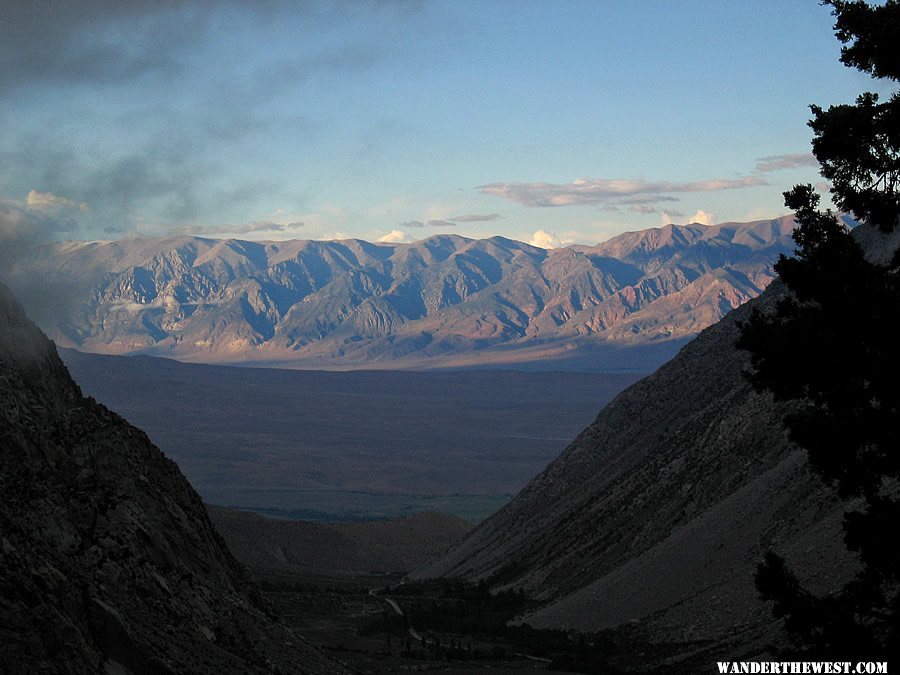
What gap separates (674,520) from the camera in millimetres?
43469

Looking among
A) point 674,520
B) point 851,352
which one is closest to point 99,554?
point 851,352

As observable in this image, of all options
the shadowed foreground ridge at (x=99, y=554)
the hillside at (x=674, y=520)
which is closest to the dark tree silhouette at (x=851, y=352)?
the shadowed foreground ridge at (x=99, y=554)

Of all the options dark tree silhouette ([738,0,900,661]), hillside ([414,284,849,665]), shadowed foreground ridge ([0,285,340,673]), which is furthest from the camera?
hillside ([414,284,849,665])

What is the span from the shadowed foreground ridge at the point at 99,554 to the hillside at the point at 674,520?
10513mm

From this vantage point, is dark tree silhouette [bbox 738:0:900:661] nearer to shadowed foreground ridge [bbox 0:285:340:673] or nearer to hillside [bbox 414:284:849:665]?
shadowed foreground ridge [bbox 0:285:340:673]

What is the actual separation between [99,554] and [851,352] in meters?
10.3

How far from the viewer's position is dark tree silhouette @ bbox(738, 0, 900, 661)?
1321 cm

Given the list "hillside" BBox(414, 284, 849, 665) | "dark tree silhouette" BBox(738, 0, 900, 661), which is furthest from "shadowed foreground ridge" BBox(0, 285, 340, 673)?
"hillside" BBox(414, 284, 849, 665)

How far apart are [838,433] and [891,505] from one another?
87 centimetres

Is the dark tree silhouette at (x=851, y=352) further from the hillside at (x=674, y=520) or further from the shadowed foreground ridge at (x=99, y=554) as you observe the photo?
the hillside at (x=674, y=520)

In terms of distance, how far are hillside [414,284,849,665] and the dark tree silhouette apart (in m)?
12.3

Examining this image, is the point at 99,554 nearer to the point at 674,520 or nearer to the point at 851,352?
the point at 851,352

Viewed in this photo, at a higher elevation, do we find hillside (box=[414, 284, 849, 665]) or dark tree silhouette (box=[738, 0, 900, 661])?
dark tree silhouette (box=[738, 0, 900, 661])

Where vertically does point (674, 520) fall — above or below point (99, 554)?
below
